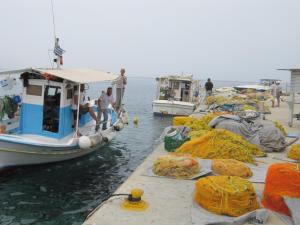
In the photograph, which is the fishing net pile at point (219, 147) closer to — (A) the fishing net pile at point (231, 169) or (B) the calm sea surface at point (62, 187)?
(A) the fishing net pile at point (231, 169)

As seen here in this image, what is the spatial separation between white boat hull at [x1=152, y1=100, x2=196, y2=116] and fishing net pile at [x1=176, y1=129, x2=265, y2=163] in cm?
1556

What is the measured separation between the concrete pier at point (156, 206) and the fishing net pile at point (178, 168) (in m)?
0.21

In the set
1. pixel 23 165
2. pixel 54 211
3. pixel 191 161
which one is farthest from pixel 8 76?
pixel 191 161

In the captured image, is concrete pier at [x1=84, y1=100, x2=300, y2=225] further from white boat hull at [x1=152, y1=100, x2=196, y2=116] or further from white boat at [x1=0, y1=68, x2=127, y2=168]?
white boat hull at [x1=152, y1=100, x2=196, y2=116]

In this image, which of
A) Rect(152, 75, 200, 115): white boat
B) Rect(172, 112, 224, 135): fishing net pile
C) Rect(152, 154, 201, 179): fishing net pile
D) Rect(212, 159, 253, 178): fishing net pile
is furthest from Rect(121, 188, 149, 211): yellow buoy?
Rect(152, 75, 200, 115): white boat

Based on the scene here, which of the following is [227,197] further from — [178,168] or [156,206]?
[178,168]

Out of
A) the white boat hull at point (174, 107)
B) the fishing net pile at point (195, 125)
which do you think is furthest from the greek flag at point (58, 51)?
the white boat hull at point (174, 107)

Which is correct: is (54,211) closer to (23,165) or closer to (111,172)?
(23,165)

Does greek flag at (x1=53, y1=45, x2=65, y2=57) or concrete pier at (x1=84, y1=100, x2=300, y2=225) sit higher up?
greek flag at (x1=53, y1=45, x2=65, y2=57)

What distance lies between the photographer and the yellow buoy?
5.94 metres

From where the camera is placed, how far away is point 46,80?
11180mm

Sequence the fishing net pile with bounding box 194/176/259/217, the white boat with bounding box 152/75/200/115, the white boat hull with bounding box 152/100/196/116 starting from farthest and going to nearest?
1. the white boat with bounding box 152/75/200/115
2. the white boat hull with bounding box 152/100/196/116
3. the fishing net pile with bounding box 194/176/259/217

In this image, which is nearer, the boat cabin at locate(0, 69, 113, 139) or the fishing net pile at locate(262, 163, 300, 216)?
the fishing net pile at locate(262, 163, 300, 216)

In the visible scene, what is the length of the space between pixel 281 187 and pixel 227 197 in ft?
3.04
